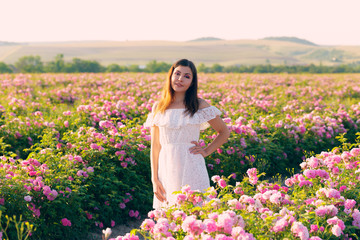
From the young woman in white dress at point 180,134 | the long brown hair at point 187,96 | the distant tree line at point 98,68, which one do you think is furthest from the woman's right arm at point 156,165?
the distant tree line at point 98,68

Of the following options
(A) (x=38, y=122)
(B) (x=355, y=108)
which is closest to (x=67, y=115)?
(A) (x=38, y=122)

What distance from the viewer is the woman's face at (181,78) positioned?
360 centimetres

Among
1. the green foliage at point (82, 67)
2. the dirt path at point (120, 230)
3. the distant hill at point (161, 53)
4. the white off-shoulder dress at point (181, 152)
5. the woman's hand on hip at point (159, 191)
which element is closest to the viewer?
the white off-shoulder dress at point (181, 152)

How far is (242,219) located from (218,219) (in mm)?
211

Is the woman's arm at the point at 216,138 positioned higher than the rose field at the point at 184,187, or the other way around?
the woman's arm at the point at 216,138

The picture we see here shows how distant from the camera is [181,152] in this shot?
3590 millimetres

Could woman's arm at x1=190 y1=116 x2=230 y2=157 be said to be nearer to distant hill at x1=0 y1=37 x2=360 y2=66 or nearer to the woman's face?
the woman's face

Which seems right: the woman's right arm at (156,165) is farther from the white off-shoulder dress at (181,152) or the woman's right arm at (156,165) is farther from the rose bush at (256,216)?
the rose bush at (256,216)

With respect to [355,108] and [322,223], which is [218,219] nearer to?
[322,223]

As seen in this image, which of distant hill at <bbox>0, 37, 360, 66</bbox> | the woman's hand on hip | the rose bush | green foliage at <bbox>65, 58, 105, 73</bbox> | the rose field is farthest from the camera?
distant hill at <bbox>0, 37, 360, 66</bbox>

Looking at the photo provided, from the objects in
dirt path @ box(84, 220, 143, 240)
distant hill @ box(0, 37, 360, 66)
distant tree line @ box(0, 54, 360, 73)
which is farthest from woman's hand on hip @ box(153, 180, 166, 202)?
distant hill @ box(0, 37, 360, 66)

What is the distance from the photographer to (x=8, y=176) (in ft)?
13.7

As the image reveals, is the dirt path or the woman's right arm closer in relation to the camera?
the woman's right arm

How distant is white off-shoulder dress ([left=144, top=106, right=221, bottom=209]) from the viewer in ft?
11.7
